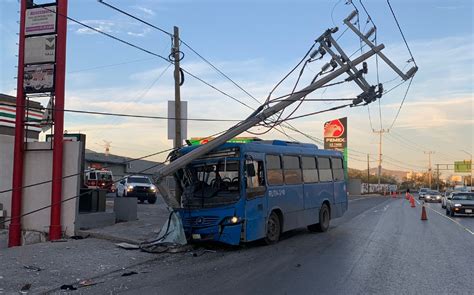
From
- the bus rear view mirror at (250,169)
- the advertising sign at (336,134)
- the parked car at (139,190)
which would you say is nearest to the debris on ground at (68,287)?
the bus rear view mirror at (250,169)

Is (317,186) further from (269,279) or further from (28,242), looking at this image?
(28,242)

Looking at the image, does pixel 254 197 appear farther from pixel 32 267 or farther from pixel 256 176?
pixel 32 267

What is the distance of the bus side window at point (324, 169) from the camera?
17.3 m

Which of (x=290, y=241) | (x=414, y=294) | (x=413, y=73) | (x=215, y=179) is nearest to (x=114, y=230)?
(x=215, y=179)

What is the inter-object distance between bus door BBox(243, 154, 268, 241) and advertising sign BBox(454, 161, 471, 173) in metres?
99.6

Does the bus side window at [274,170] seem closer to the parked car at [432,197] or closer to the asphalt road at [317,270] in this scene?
the asphalt road at [317,270]

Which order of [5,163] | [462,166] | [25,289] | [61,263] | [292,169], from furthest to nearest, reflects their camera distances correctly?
[462,166], [5,163], [292,169], [61,263], [25,289]

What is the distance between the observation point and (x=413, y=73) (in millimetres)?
19312

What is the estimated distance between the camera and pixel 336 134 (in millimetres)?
68500

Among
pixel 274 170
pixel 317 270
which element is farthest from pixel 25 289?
pixel 274 170

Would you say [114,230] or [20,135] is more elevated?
[20,135]

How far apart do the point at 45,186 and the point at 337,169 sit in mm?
10627

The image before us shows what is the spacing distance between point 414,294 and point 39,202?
1143 cm

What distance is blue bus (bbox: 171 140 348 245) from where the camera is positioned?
1249cm
